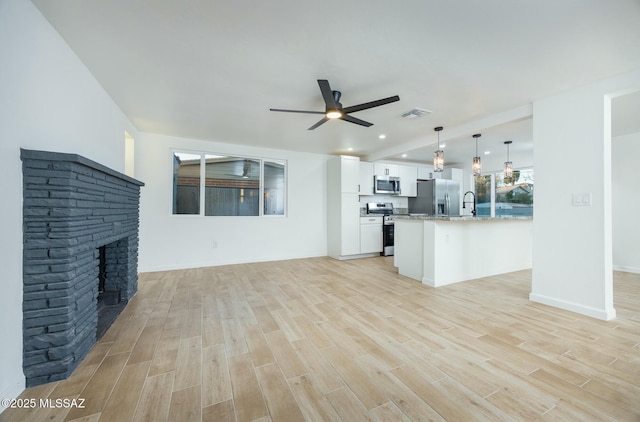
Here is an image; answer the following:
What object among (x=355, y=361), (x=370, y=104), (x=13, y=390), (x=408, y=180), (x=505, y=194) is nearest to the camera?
(x=13, y=390)

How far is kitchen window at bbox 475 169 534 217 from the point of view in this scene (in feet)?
20.1

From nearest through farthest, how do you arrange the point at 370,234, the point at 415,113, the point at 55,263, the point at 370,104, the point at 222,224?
the point at 55,263 → the point at 370,104 → the point at 415,113 → the point at 222,224 → the point at 370,234

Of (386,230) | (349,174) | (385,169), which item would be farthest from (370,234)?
(385,169)

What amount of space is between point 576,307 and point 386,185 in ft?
13.5

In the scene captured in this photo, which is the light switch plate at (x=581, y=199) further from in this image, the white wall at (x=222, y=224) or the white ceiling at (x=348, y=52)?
the white wall at (x=222, y=224)

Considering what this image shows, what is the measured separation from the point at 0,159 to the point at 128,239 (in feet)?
6.30

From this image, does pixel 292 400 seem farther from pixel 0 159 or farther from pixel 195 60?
pixel 195 60

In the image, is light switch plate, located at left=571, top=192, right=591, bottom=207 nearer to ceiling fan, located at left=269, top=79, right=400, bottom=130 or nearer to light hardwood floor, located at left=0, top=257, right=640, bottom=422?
light hardwood floor, located at left=0, top=257, right=640, bottom=422

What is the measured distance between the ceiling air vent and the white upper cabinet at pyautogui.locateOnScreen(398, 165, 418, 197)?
3025 mm

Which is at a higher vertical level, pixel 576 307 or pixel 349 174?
pixel 349 174

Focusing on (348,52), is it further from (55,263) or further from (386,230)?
(386,230)

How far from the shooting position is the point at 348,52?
213 centimetres

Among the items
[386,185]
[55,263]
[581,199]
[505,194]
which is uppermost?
[386,185]

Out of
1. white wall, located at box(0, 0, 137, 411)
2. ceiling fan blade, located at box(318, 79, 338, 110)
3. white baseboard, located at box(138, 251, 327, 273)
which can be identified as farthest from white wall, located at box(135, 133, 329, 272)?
ceiling fan blade, located at box(318, 79, 338, 110)
